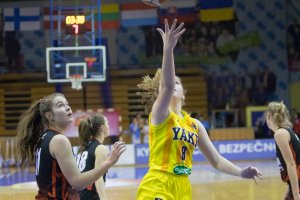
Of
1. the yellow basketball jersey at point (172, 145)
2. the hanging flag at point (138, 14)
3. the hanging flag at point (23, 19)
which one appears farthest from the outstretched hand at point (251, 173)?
the hanging flag at point (23, 19)

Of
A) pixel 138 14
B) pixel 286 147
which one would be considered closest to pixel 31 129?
pixel 286 147

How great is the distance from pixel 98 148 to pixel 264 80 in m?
17.6

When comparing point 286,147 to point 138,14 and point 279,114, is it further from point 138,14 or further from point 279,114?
point 138,14

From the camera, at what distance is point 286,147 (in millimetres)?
4191

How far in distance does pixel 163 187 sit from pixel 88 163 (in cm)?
119

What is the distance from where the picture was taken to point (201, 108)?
20969 mm

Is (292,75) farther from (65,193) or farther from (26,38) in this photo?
(65,193)

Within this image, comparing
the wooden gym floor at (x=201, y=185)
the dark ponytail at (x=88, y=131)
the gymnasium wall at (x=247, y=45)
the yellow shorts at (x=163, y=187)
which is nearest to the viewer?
the yellow shorts at (x=163, y=187)

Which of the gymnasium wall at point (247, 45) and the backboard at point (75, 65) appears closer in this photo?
the backboard at point (75, 65)

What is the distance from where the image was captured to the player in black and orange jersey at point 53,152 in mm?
3133

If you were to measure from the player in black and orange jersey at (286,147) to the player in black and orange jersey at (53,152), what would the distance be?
5.15 ft

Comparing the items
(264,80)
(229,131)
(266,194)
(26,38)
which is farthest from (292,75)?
(266,194)

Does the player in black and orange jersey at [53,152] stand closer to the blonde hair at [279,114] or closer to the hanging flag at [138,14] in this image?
the blonde hair at [279,114]

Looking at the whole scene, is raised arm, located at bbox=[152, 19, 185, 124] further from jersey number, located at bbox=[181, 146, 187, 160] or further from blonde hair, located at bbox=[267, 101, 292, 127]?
blonde hair, located at bbox=[267, 101, 292, 127]
